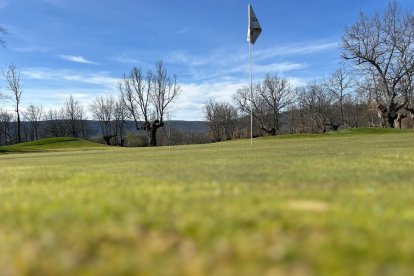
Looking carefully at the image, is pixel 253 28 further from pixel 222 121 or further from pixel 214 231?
pixel 222 121

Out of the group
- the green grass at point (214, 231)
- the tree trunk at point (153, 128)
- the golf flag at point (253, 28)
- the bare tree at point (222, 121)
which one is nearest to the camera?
the green grass at point (214, 231)

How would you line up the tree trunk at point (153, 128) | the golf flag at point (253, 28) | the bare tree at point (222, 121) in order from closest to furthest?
the golf flag at point (253, 28) → the tree trunk at point (153, 128) → the bare tree at point (222, 121)

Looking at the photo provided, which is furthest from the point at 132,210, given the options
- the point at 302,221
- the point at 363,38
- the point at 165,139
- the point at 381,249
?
the point at 165,139

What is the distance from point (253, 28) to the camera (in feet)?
56.8

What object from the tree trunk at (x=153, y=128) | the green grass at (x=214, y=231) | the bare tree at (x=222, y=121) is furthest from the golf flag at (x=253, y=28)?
the bare tree at (x=222, y=121)

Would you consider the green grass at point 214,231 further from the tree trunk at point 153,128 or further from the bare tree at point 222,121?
the bare tree at point 222,121

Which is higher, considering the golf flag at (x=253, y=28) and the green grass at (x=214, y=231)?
the golf flag at (x=253, y=28)

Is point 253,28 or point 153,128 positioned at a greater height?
point 253,28

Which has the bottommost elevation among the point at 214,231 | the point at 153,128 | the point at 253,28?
the point at 214,231

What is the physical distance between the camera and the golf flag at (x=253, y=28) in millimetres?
17062

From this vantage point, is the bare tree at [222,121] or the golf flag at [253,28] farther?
the bare tree at [222,121]

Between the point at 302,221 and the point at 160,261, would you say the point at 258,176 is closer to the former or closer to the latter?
the point at 302,221

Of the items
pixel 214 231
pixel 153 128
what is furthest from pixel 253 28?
pixel 153 128

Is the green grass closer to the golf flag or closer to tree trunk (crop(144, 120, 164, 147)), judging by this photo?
the golf flag
